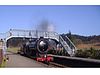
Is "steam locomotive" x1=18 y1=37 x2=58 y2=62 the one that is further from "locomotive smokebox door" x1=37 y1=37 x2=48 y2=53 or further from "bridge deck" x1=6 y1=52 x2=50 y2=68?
"bridge deck" x1=6 y1=52 x2=50 y2=68

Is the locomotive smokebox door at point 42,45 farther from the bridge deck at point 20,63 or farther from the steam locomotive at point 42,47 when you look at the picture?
the bridge deck at point 20,63

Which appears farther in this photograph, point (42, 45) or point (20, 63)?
point (42, 45)

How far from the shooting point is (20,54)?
16922 millimetres

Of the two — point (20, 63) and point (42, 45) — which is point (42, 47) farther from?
point (20, 63)

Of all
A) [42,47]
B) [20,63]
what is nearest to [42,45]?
[42,47]

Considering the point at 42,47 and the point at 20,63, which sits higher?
the point at 42,47

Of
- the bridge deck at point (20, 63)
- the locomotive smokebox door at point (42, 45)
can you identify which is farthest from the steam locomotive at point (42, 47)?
the bridge deck at point (20, 63)

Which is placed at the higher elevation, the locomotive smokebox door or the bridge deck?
the locomotive smokebox door

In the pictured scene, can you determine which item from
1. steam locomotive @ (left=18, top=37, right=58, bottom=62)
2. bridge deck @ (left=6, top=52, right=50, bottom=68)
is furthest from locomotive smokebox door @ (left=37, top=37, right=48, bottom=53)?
bridge deck @ (left=6, top=52, right=50, bottom=68)

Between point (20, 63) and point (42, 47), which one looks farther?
point (42, 47)

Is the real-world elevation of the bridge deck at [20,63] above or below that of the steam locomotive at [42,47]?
below
